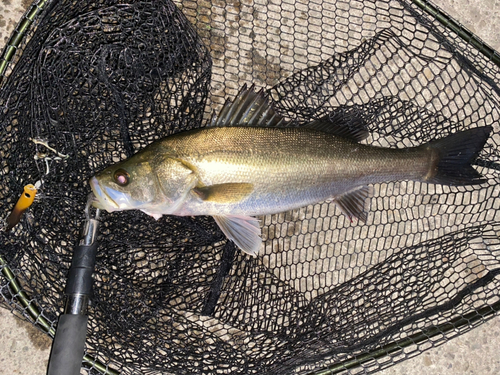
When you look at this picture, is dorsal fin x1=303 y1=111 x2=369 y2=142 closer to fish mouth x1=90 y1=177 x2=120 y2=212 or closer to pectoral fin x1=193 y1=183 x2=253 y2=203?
pectoral fin x1=193 y1=183 x2=253 y2=203

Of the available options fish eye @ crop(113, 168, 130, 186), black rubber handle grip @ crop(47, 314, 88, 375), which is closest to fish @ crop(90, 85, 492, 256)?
fish eye @ crop(113, 168, 130, 186)

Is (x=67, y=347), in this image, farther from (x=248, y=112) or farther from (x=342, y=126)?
(x=342, y=126)

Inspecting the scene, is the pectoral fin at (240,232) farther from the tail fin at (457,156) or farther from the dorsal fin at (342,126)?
the tail fin at (457,156)

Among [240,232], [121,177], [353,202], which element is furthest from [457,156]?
[121,177]

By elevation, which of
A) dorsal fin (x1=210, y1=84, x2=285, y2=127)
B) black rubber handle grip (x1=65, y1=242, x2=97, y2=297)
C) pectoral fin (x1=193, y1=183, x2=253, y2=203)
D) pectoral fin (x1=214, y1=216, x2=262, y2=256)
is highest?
dorsal fin (x1=210, y1=84, x2=285, y2=127)

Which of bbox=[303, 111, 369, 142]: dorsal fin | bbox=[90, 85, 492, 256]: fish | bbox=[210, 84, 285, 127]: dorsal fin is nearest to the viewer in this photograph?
bbox=[90, 85, 492, 256]: fish

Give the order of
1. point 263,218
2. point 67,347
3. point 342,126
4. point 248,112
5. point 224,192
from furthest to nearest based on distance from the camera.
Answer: point 263,218 < point 342,126 < point 248,112 < point 224,192 < point 67,347

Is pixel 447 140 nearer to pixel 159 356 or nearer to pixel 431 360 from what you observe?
pixel 431 360
